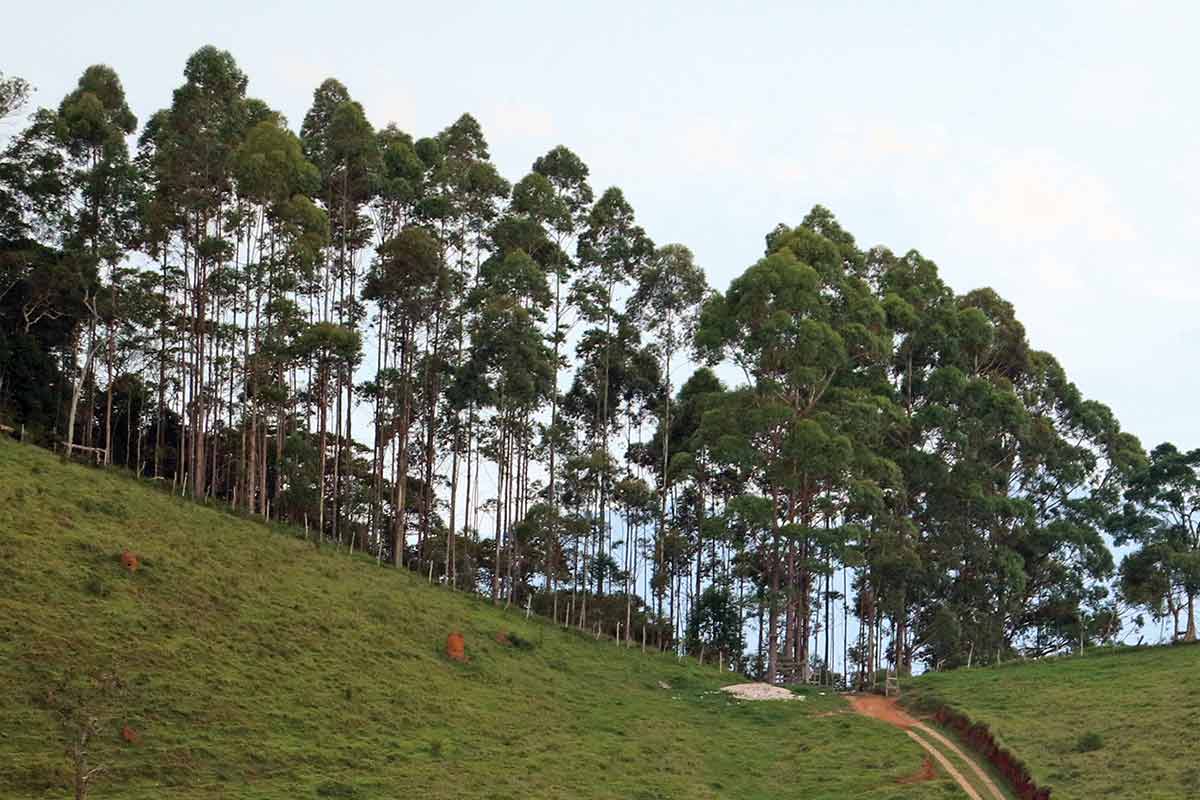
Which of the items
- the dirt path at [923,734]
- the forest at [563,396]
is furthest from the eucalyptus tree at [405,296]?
the dirt path at [923,734]

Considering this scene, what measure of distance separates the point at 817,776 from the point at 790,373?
27.5m

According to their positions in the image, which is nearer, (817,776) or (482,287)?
(817,776)

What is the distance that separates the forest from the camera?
66.9m

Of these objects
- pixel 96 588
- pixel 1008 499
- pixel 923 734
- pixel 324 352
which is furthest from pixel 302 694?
pixel 1008 499

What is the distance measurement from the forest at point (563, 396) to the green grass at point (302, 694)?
1039 cm

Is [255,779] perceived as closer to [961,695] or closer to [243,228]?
[961,695]

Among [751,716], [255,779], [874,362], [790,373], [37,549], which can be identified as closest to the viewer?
[255,779]

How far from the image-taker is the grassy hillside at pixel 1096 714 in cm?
3719

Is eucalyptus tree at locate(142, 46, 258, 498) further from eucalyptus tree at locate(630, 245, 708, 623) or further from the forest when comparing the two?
eucalyptus tree at locate(630, 245, 708, 623)

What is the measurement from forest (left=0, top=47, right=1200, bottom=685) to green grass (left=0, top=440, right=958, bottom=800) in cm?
1039

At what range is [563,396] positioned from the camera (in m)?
84.6

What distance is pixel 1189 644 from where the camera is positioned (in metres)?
61.1

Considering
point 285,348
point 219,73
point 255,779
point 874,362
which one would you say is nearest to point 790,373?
point 874,362

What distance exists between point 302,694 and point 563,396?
44.4 m
